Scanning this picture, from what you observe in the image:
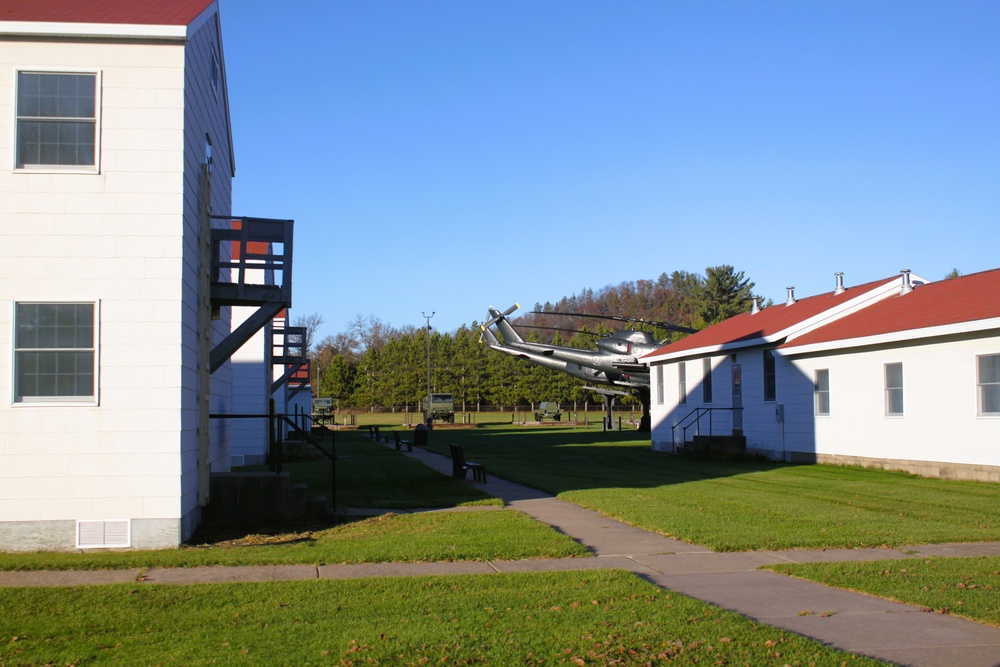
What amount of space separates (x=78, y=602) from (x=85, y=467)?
331 centimetres

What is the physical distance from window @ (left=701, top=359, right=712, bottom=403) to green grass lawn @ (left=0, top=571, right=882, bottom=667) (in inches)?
891

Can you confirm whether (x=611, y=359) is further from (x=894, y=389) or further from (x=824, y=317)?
(x=894, y=389)

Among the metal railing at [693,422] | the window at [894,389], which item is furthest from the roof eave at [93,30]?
the metal railing at [693,422]

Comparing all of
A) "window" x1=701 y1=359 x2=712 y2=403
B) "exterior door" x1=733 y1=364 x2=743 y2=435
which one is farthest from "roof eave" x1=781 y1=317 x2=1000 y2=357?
"window" x1=701 y1=359 x2=712 y2=403

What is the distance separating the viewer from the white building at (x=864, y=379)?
19.1m

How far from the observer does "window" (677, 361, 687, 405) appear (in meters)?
32.6

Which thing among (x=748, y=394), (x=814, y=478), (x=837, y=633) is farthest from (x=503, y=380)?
(x=837, y=633)

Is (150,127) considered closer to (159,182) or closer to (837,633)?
(159,182)

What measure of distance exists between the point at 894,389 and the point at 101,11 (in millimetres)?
17765

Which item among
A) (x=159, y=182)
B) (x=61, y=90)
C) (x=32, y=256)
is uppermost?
(x=61, y=90)

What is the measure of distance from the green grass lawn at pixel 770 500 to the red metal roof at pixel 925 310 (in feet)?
10.5

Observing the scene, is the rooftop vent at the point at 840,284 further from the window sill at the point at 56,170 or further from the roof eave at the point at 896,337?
the window sill at the point at 56,170

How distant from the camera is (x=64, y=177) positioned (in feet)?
36.8

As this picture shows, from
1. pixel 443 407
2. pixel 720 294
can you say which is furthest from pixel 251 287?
pixel 720 294
